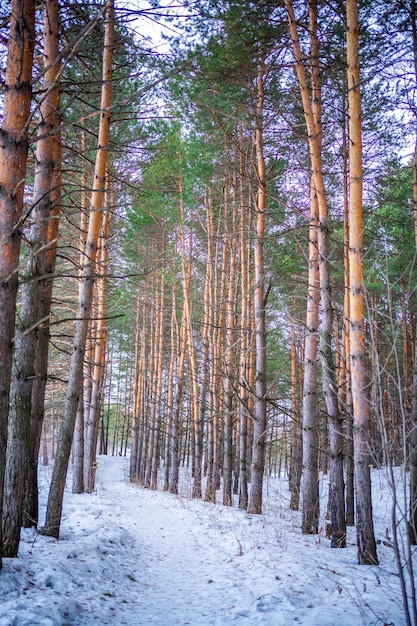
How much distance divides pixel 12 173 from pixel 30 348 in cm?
201

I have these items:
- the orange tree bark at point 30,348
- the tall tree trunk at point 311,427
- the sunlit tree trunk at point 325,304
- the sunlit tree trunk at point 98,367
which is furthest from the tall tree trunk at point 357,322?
the sunlit tree trunk at point 98,367

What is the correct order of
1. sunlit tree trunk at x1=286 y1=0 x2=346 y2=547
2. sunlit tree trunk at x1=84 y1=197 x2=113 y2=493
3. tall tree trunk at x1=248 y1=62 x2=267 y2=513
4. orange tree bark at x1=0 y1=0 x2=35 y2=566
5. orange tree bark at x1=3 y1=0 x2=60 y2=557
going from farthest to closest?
sunlit tree trunk at x1=84 y1=197 x2=113 y2=493, tall tree trunk at x1=248 y1=62 x2=267 y2=513, sunlit tree trunk at x1=286 y1=0 x2=346 y2=547, orange tree bark at x1=3 y1=0 x2=60 y2=557, orange tree bark at x1=0 y1=0 x2=35 y2=566

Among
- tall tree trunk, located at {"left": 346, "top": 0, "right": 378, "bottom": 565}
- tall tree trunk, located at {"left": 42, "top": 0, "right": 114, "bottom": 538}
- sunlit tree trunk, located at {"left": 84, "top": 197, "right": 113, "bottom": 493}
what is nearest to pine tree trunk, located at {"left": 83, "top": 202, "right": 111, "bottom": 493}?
sunlit tree trunk, located at {"left": 84, "top": 197, "right": 113, "bottom": 493}

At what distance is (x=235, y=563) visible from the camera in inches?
214

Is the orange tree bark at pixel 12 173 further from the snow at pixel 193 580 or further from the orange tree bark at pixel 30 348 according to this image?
the snow at pixel 193 580

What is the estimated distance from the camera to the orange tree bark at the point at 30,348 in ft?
14.1

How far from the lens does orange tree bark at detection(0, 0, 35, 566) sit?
139 inches

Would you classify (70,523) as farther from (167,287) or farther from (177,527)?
(167,287)

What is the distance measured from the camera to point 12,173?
11.9 feet

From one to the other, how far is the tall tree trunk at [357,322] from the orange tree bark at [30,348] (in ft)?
12.3

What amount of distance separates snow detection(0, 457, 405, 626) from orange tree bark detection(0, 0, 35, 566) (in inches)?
41.7

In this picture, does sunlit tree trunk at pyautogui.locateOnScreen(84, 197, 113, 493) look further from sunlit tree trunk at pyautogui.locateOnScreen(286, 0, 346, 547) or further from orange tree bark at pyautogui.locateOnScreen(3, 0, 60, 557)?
sunlit tree trunk at pyautogui.locateOnScreen(286, 0, 346, 547)

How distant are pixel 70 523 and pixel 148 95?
23.6 ft

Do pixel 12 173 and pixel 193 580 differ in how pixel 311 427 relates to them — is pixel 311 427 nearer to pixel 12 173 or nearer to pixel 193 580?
pixel 193 580
